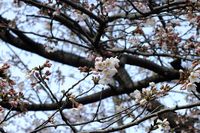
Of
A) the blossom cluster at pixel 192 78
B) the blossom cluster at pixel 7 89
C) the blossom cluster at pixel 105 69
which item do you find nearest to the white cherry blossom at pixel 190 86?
the blossom cluster at pixel 192 78

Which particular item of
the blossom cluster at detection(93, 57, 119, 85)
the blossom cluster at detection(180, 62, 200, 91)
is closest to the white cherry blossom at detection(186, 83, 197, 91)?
the blossom cluster at detection(180, 62, 200, 91)

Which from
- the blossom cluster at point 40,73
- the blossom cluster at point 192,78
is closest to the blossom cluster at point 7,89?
the blossom cluster at point 40,73

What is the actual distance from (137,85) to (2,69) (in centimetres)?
360

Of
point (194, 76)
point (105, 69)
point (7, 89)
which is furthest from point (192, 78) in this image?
point (7, 89)

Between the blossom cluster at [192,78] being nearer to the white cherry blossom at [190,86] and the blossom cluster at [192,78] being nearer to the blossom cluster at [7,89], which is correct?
the white cherry blossom at [190,86]

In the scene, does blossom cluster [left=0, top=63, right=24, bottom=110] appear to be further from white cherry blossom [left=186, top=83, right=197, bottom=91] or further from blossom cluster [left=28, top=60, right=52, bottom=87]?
white cherry blossom [left=186, top=83, right=197, bottom=91]

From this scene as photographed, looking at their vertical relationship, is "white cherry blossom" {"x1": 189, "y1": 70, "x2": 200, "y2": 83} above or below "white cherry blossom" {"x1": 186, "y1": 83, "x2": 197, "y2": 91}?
above

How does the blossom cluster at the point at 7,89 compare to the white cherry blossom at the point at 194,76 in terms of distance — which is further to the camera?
the white cherry blossom at the point at 194,76

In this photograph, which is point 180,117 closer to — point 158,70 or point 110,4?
point 158,70

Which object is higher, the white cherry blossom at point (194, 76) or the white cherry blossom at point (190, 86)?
the white cherry blossom at point (194, 76)

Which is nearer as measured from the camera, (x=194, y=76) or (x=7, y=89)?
(x=194, y=76)

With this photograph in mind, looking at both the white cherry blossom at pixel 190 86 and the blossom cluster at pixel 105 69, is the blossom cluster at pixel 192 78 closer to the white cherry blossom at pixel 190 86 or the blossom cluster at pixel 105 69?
the white cherry blossom at pixel 190 86

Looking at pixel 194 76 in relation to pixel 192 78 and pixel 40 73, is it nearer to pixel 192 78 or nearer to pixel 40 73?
pixel 192 78

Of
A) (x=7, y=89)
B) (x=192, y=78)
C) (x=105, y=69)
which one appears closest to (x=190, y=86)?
(x=192, y=78)
